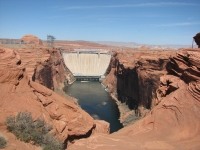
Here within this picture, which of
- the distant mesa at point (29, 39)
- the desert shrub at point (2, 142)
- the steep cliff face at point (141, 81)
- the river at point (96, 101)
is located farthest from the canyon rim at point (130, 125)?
the distant mesa at point (29, 39)

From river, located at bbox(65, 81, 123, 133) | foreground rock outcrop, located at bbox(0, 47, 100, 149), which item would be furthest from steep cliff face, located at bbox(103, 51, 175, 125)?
foreground rock outcrop, located at bbox(0, 47, 100, 149)

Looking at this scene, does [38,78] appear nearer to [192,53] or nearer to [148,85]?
[148,85]

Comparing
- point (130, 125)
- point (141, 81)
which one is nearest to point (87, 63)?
point (141, 81)

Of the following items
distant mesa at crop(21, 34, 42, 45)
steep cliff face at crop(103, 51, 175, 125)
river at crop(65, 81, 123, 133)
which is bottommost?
river at crop(65, 81, 123, 133)

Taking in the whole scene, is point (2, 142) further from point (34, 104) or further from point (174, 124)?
point (174, 124)

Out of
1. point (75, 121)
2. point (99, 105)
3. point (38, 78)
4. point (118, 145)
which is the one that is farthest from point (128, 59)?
point (118, 145)

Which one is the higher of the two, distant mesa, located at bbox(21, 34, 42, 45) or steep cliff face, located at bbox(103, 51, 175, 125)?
distant mesa, located at bbox(21, 34, 42, 45)

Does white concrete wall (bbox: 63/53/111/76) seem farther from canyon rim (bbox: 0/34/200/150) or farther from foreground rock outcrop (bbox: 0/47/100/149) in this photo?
foreground rock outcrop (bbox: 0/47/100/149)

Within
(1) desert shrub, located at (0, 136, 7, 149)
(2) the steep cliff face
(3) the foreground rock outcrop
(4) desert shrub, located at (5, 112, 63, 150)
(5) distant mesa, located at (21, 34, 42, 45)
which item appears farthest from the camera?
(5) distant mesa, located at (21, 34, 42, 45)

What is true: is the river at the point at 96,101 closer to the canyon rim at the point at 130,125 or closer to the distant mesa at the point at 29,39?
the canyon rim at the point at 130,125
